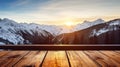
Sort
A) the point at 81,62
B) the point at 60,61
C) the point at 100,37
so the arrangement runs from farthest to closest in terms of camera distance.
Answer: the point at 100,37, the point at 60,61, the point at 81,62

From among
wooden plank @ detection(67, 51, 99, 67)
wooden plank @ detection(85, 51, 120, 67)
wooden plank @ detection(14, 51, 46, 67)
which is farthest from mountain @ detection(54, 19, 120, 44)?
wooden plank @ detection(14, 51, 46, 67)

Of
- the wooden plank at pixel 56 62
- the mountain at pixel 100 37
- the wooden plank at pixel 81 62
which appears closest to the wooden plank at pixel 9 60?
the wooden plank at pixel 56 62

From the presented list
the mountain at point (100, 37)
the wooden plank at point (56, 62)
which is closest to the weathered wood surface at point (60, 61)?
the wooden plank at point (56, 62)

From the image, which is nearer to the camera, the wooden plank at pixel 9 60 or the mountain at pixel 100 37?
the wooden plank at pixel 9 60

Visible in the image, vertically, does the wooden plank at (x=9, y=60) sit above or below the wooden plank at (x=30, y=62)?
above

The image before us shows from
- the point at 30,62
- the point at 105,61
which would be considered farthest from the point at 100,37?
the point at 30,62

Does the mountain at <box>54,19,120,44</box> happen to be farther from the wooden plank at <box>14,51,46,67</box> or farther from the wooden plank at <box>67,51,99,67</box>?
the wooden plank at <box>14,51,46,67</box>

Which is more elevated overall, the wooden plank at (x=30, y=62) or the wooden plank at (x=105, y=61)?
the wooden plank at (x=30, y=62)

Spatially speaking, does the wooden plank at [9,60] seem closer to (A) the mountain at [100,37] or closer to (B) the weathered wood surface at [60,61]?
(B) the weathered wood surface at [60,61]

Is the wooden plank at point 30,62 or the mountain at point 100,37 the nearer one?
the wooden plank at point 30,62

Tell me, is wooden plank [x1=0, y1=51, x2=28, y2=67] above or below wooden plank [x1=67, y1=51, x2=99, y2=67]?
above

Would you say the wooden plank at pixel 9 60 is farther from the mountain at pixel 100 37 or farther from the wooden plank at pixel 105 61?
the mountain at pixel 100 37

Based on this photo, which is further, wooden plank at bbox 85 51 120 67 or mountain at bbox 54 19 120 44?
mountain at bbox 54 19 120 44

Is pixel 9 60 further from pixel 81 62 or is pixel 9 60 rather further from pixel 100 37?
pixel 100 37
